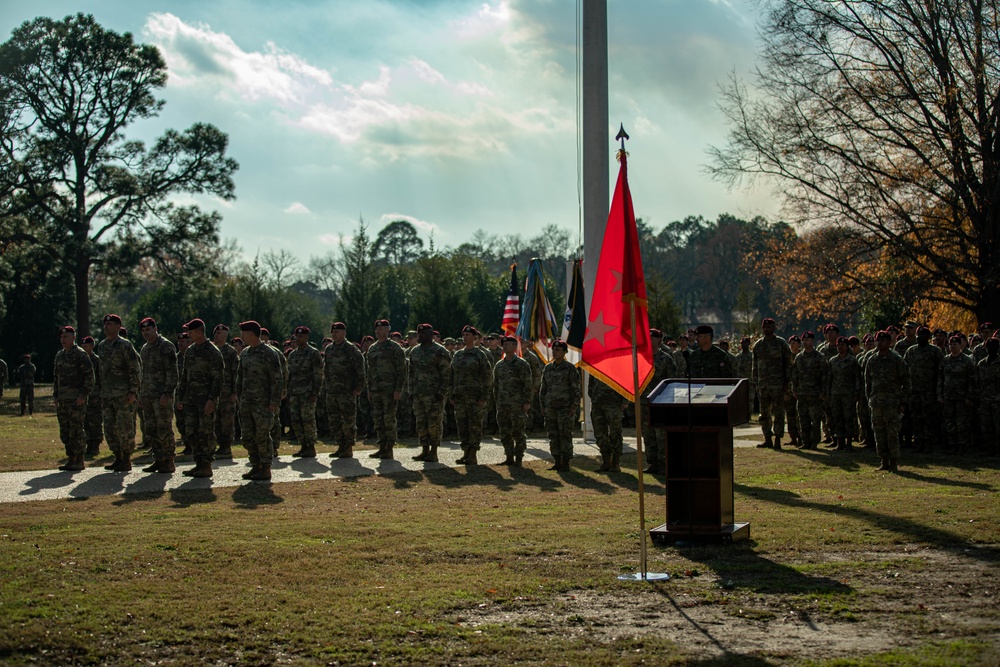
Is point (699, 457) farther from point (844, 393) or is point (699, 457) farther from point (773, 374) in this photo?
point (773, 374)

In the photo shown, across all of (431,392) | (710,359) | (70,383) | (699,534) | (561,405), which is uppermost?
(710,359)

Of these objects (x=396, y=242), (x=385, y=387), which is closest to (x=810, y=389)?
(x=385, y=387)

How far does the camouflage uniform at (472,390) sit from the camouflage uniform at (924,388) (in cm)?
765

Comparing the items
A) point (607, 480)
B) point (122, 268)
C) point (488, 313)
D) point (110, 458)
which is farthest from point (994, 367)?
point (488, 313)

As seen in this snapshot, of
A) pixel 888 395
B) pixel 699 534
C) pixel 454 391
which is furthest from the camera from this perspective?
pixel 454 391

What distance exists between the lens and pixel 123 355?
1531 cm

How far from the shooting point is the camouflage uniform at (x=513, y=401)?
17062 mm

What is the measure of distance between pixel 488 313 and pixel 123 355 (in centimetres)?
5249

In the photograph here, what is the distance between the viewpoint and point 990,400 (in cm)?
1780

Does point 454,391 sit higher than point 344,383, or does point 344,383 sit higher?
point 344,383

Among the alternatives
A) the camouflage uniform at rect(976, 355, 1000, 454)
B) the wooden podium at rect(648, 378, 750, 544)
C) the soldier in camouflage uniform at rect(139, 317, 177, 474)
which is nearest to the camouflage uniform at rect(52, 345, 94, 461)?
the soldier in camouflage uniform at rect(139, 317, 177, 474)

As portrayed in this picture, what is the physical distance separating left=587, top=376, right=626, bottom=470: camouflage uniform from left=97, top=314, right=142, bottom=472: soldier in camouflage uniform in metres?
6.87

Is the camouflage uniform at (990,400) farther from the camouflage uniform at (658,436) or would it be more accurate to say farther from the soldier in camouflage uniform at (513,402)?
the soldier in camouflage uniform at (513,402)

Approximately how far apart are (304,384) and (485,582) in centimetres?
1065
